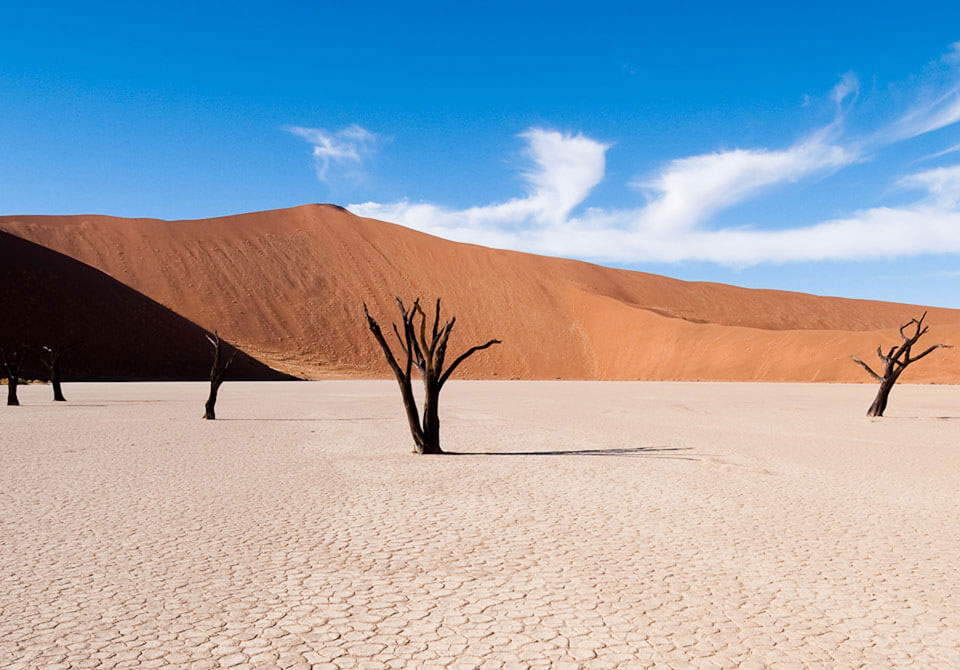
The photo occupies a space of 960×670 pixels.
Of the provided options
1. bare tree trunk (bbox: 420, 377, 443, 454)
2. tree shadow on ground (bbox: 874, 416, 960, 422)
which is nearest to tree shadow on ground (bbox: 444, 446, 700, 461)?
bare tree trunk (bbox: 420, 377, 443, 454)

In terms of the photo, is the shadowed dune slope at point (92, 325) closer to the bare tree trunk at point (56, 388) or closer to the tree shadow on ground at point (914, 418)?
the bare tree trunk at point (56, 388)

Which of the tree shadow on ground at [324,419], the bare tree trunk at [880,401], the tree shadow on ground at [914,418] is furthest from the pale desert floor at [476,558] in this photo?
the bare tree trunk at [880,401]

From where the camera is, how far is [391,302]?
91688 mm

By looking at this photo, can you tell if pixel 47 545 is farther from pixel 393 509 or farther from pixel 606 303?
pixel 606 303

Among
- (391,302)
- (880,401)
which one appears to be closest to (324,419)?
(880,401)

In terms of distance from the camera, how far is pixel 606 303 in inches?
3600

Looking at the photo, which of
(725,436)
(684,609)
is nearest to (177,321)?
(725,436)

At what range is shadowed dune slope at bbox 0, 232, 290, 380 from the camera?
5819cm

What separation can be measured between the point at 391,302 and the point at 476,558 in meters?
86.1

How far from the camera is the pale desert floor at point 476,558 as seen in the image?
446 centimetres

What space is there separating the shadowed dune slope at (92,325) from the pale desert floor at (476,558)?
49.6 meters

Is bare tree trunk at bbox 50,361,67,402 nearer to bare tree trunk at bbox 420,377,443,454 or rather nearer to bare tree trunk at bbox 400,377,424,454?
bare tree trunk at bbox 400,377,424,454

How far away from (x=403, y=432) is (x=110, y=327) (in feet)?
175

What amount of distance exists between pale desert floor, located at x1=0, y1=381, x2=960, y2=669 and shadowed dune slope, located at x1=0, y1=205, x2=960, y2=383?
57.9 metres
